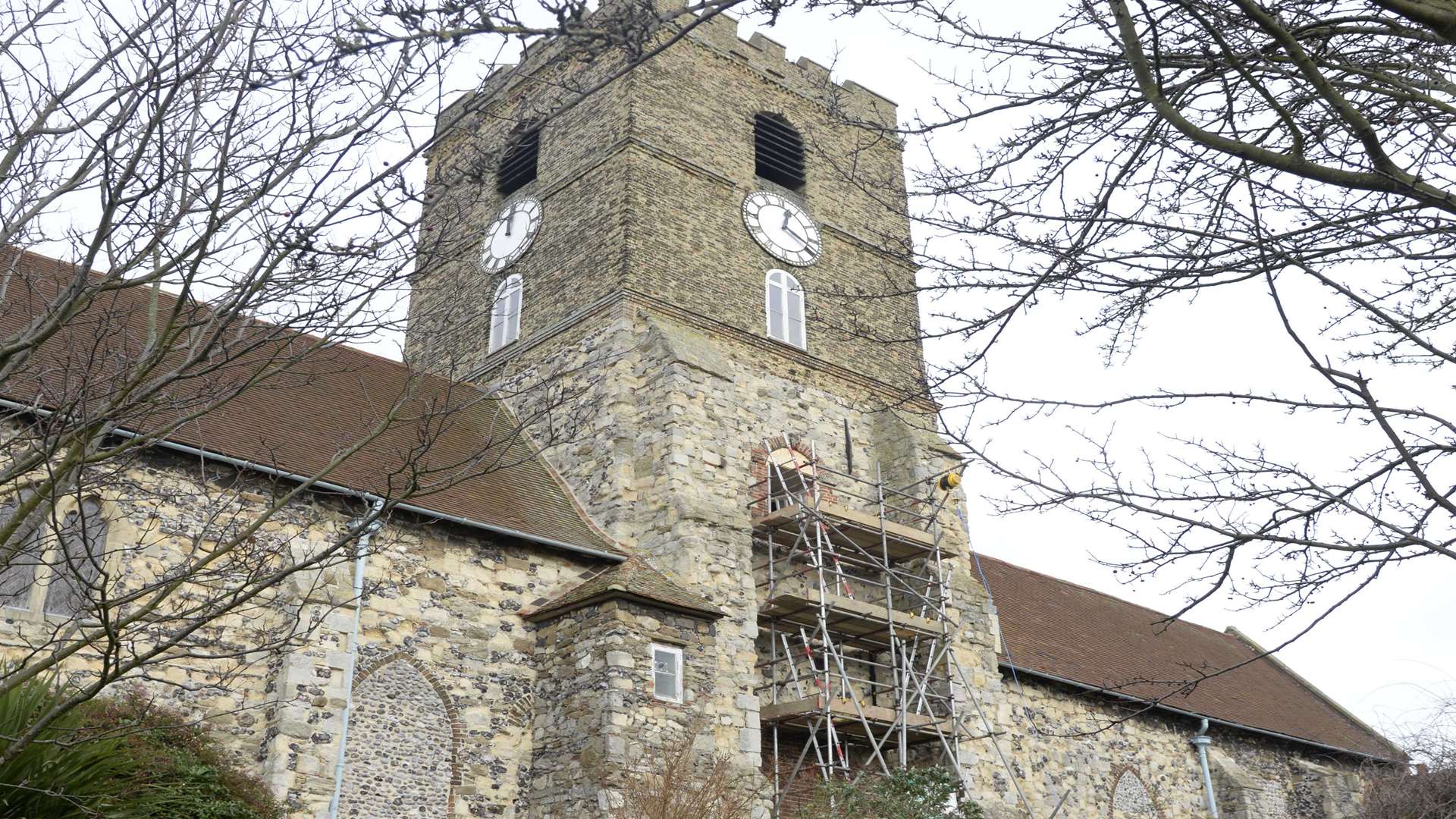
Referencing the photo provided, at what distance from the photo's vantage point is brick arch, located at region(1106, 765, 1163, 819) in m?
21.0

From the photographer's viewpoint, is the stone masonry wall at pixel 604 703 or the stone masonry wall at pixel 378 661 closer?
the stone masonry wall at pixel 378 661

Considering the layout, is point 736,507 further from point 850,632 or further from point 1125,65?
point 1125,65

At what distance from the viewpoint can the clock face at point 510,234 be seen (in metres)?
20.1

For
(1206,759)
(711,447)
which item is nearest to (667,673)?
(711,447)

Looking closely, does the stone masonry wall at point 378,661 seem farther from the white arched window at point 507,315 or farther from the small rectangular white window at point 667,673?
the white arched window at point 507,315

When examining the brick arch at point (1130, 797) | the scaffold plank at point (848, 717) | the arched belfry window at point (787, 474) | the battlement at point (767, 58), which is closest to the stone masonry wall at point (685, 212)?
the battlement at point (767, 58)

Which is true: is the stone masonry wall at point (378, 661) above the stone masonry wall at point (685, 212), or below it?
below

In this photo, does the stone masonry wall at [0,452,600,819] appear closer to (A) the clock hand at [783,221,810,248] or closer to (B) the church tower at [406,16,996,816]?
(B) the church tower at [406,16,996,816]

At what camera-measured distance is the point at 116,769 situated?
27.0ft

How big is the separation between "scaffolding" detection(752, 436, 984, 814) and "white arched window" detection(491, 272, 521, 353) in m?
4.60

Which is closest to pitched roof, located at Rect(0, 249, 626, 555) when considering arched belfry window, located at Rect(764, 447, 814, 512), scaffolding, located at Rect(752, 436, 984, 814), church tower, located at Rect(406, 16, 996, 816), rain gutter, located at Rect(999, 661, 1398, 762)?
church tower, located at Rect(406, 16, 996, 816)

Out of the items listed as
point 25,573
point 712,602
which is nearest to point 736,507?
point 712,602

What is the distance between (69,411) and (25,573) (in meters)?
7.08

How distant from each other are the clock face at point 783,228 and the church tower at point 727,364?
4 centimetres
